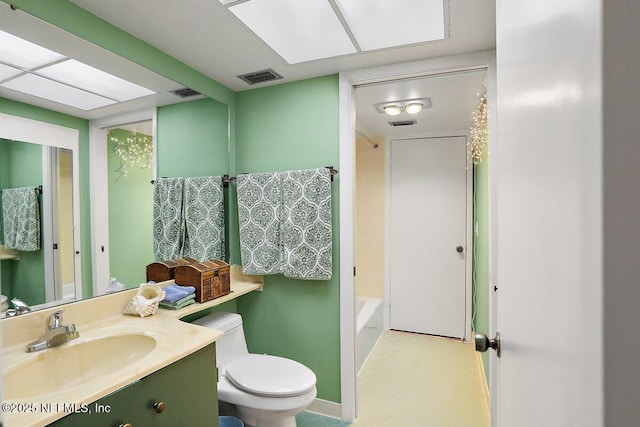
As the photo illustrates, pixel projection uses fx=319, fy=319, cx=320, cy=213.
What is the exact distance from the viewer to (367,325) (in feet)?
9.62

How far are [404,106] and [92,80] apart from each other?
80.9 inches

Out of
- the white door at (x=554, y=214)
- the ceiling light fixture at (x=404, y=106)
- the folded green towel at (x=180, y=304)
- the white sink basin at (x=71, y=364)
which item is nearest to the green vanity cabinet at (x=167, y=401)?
the white sink basin at (x=71, y=364)

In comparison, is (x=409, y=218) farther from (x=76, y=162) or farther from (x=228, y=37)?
(x=76, y=162)

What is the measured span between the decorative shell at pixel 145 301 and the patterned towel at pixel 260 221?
2.08ft

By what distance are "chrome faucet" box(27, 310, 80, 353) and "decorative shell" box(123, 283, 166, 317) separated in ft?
0.92

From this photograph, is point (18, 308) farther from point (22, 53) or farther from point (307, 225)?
point (307, 225)

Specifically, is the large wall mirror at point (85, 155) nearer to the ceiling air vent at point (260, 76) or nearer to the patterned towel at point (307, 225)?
the ceiling air vent at point (260, 76)

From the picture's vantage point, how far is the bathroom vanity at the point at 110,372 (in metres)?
0.87

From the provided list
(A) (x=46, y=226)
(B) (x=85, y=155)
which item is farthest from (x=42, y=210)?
(B) (x=85, y=155)

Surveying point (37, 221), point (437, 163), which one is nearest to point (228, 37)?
point (37, 221)

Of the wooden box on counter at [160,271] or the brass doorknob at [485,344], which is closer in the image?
the brass doorknob at [485,344]

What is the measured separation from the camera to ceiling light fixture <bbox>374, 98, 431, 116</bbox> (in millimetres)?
2449

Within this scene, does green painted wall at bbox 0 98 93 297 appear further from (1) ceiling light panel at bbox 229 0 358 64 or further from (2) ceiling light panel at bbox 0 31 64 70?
(1) ceiling light panel at bbox 229 0 358 64

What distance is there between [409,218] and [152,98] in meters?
2.59
